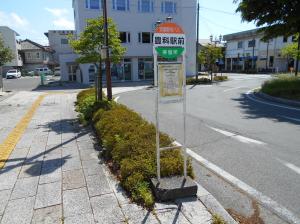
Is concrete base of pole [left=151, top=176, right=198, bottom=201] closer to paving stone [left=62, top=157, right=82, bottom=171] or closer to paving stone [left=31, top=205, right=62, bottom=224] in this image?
paving stone [left=31, top=205, right=62, bottom=224]

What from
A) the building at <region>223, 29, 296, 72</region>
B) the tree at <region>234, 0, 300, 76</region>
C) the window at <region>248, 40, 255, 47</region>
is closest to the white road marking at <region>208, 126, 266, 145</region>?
the tree at <region>234, 0, 300, 76</region>

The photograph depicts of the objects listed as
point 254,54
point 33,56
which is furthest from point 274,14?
point 33,56

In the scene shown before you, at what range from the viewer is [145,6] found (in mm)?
29594

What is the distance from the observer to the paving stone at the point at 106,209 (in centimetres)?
328

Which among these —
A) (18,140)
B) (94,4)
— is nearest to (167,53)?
(18,140)

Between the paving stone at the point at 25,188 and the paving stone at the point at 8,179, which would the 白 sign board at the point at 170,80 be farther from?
the paving stone at the point at 8,179

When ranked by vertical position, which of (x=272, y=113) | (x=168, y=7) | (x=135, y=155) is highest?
(x=168, y=7)

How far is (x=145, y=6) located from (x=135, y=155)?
91.9 ft

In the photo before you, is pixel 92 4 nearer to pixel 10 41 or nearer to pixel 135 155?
pixel 135 155

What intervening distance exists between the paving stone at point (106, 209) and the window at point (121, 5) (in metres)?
27.7

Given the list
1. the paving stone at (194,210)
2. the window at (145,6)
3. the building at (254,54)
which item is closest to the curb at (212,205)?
the paving stone at (194,210)

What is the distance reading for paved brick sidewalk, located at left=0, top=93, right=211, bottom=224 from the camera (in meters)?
3.32

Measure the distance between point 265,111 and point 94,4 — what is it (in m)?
22.6

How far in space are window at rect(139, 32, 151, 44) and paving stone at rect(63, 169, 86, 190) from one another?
26757 mm
